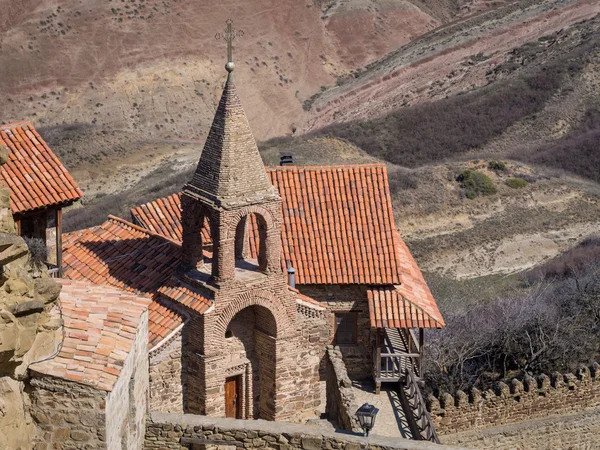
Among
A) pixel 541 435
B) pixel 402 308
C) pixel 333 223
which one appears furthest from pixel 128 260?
pixel 541 435

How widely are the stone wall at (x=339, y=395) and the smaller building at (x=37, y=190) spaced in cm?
653

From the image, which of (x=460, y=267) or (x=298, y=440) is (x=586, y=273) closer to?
(x=460, y=267)

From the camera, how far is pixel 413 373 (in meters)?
25.2

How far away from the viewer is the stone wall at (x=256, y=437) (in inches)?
622

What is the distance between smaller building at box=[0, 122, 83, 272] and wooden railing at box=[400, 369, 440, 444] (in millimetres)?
8510

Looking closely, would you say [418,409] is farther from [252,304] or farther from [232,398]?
[252,304]

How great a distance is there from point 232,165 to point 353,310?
6.21m

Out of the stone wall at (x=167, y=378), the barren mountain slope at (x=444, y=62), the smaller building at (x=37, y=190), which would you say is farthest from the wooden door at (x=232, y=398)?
the barren mountain slope at (x=444, y=62)

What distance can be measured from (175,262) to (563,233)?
103ft

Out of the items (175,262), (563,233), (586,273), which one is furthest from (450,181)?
(175,262)

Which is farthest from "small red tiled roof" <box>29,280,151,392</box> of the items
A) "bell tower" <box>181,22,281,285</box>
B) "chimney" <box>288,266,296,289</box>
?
"chimney" <box>288,266,296,289</box>

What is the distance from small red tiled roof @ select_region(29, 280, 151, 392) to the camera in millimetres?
12641

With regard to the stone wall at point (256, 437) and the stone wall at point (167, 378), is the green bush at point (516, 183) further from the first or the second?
the stone wall at point (256, 437)

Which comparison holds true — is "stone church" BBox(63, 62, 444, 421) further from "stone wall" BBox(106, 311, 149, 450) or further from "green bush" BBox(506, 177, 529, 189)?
"green bush" BBox(506, 177, 529, 189)
